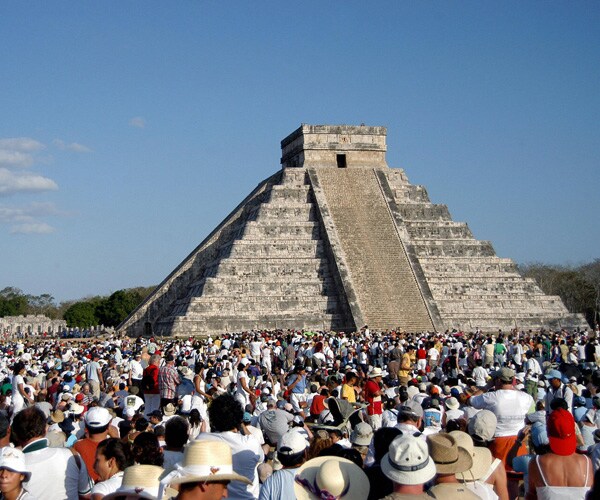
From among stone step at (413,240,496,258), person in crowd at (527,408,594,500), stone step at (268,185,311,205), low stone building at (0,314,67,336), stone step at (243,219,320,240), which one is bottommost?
person in crowd at (527,408,594,500)

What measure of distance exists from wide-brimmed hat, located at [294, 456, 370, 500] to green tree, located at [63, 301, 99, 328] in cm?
6703

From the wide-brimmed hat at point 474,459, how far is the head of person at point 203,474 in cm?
170

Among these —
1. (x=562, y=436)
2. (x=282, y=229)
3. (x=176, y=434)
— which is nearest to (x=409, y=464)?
(x=562, y=436)

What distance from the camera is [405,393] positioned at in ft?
35.6

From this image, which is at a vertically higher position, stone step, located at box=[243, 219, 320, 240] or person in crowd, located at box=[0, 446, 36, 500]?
stone step, located at box=[243, 219, 320, 240]

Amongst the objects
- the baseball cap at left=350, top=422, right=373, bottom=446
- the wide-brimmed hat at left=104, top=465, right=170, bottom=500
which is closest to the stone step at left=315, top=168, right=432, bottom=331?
the baseball cap at left=350, top=422, right=373, bottom=446

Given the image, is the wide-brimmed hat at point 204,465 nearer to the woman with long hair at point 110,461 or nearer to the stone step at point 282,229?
the woman with long hair at point 110,461

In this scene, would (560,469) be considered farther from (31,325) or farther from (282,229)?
(31,325)

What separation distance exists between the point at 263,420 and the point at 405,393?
367 centimetres

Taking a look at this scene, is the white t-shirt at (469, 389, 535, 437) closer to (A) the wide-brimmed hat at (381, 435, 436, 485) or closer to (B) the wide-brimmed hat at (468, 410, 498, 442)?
(B) the wide-brimmed hat at (468, 410, 498, 442)

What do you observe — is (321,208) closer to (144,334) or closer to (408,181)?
(408,181)

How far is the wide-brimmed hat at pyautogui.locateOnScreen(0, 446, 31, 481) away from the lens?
5.20 m

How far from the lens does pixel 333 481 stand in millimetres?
4520

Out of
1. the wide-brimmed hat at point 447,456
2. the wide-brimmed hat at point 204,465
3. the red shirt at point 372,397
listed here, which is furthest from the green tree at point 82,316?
the wide-brimmed hat at point 204,465
